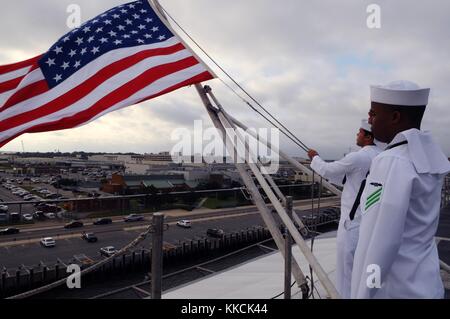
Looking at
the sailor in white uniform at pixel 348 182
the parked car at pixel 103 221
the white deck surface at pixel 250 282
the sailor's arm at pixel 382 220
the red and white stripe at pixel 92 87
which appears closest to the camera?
the sailor's arm at pixel 382 220

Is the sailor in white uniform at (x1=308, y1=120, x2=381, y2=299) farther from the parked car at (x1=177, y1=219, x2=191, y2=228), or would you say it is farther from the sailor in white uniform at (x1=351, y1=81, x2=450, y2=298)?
the parked car at (x1=177, y1=219, x2=191, y2=228)

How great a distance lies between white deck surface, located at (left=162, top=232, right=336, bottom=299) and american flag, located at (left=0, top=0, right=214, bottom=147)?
211 centimetres

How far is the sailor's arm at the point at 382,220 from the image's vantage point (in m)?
1.23

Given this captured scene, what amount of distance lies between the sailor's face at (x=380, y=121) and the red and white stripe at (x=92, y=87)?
183cm

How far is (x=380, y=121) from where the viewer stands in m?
1.50

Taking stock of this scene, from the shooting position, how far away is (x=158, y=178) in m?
40.4

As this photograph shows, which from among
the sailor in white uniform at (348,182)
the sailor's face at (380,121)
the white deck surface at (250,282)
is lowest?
the white deck surface at (250,282)

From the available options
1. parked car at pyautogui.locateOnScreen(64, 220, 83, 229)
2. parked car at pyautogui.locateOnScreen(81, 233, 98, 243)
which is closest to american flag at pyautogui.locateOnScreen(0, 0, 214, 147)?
parked car at pyautogui.locateOnScreen(81, 233, 98, 243)

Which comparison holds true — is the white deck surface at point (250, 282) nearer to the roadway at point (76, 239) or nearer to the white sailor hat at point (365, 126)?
the white sailor hat at point (365, 126)

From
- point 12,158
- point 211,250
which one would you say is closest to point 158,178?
point 211,250

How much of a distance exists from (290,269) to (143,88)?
188cm

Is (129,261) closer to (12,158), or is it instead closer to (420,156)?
(420,156)

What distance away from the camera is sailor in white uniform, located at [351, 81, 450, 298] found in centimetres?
123

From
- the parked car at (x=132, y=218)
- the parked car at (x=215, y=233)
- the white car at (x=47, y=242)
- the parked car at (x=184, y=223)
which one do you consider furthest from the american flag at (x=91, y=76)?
the parked car at (x=184, y=223)
